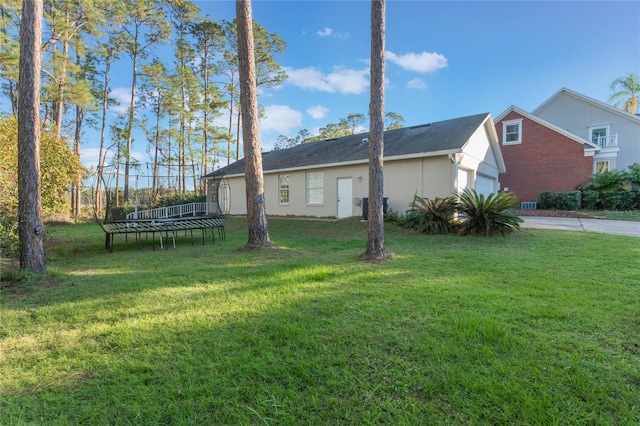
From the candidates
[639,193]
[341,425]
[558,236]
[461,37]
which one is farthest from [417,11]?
[639,193]

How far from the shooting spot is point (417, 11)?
32.0 feet

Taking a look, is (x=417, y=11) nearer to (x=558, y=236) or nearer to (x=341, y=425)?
(x=558, y=236)

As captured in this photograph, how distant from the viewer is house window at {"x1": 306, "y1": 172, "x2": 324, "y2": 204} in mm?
13953

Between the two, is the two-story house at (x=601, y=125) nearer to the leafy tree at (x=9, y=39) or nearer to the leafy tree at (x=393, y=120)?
the leafy tree at (x=393, y=120)

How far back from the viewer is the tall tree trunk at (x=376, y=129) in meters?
5.30

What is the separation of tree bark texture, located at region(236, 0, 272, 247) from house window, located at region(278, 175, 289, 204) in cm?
848

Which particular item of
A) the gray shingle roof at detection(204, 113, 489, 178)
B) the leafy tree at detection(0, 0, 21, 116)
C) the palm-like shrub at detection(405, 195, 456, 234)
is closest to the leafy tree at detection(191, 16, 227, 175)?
the gray shingle roof at detection(204, 113, 489, 178)

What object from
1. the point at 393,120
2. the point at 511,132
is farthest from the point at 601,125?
the point at 393,120

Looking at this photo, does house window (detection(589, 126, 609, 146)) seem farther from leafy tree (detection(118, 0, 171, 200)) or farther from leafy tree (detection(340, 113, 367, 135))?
leafy tree (detection(118, 0, 171, 200))

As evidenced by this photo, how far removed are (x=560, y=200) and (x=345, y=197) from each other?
1221cm

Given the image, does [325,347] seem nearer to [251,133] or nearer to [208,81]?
[251,133]

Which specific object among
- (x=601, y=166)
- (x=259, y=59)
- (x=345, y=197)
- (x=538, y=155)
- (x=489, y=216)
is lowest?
(x=489, y=216)

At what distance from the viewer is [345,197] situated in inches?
516

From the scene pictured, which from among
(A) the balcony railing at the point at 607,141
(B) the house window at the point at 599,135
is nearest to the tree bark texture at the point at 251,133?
(A) the balcony railing at the point at 607,141
